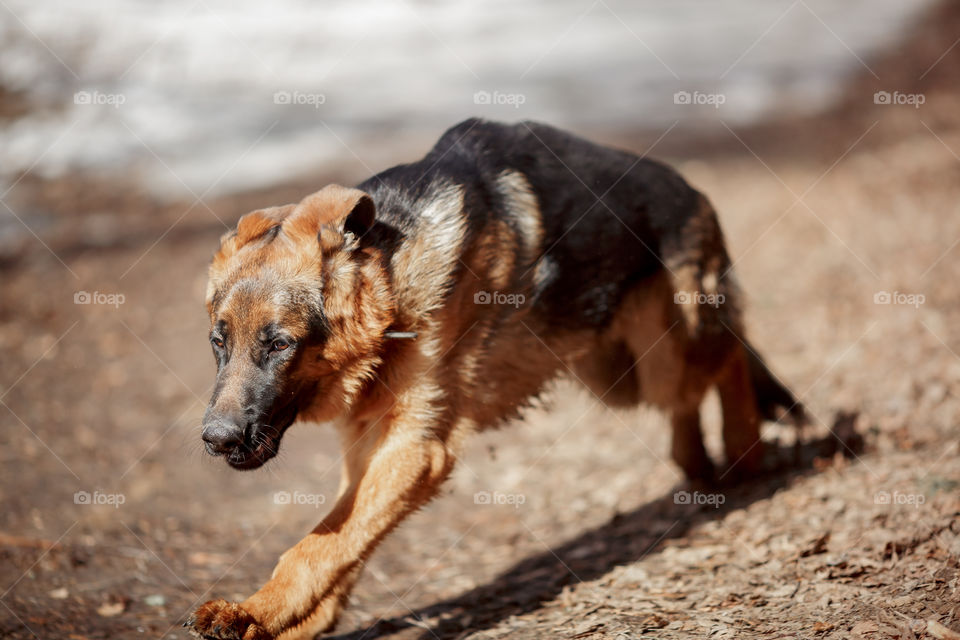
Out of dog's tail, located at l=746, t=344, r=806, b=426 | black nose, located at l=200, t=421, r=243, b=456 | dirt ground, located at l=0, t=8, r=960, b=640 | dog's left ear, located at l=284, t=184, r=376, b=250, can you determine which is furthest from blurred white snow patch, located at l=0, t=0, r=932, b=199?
black nose, located at l=200, t=421, r=243, b=456

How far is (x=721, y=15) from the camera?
25.7 metres

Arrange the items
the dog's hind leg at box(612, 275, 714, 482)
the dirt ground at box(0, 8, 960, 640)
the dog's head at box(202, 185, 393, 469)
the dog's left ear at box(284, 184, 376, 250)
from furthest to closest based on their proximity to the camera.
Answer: the dog's hind leg at box(612, 275, 714, 482) → the dirt ground at box(0, 8, 960, 640) → the dog's left ear at box(284, 184, 376, 250) → the dog's head at box(202, 185, 393, 469)

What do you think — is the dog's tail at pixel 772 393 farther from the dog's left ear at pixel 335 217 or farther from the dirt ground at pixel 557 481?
the dog's left ear at pixel 335 217

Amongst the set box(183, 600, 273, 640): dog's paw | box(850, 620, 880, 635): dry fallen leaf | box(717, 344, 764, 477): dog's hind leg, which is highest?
box(717, 344, 764, 477): dog's hind leg

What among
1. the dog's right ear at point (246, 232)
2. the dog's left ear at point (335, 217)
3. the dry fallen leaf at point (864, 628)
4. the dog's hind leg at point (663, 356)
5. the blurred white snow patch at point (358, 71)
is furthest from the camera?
the blurred white snow patch at point (358, 71)

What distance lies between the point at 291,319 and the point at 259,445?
642 millimetres

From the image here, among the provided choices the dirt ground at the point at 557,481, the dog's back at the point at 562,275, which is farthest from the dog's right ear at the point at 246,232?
the dirt ground at the point at 557,481

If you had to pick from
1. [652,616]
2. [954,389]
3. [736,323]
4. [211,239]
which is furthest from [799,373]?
[211,239]

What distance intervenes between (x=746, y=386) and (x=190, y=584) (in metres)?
4.44

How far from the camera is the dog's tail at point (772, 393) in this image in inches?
259

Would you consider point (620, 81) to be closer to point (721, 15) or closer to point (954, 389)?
point (721, 15)

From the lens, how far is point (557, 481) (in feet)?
24.7

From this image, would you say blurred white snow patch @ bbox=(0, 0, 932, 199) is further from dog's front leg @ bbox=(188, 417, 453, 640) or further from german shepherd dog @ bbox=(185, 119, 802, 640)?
dog's front leg @ bbox=(188, 417, 453, 640)

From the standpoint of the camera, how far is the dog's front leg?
12.9 ft
